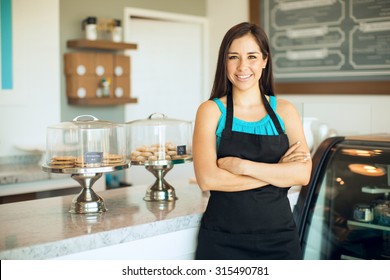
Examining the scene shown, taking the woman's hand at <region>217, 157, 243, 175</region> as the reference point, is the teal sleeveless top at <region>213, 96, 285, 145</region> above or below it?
above

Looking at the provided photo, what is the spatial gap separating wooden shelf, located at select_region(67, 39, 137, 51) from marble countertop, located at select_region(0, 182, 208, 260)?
2.30m

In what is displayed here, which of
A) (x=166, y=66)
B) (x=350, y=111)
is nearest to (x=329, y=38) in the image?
(x=350, y=111)

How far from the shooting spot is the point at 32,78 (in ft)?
13.6

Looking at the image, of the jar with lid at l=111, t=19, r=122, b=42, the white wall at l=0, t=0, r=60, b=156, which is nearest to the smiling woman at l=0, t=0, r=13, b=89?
the white wall at l=0, t=0, r=60, b=156

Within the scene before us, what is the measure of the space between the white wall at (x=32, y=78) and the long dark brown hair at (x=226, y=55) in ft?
8.11

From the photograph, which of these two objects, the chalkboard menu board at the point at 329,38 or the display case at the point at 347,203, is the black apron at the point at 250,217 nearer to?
the display case at the point at 347,203

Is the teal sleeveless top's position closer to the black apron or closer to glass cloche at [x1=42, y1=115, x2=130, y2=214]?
the black apron

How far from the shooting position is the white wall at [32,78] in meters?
4.04

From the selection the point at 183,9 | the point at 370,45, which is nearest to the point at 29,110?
the point at 183,9

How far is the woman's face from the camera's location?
1.89 metres

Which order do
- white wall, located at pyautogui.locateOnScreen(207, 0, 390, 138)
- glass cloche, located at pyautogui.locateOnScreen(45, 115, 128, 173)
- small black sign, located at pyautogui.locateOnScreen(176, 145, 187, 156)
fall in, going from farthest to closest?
1. white wall, located at pyautogui.locateOnScreen(207, 0, 390, 138)
2. small black sign, located at pyautogui.locateOnScreen(176, 145, 187, 156)
3. glass cloche, located at pyautogui.locateOnScreen(45, 115, 128, 173)

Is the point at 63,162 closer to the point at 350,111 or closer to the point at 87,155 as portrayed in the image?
the point at 87,155

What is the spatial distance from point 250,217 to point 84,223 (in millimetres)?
554

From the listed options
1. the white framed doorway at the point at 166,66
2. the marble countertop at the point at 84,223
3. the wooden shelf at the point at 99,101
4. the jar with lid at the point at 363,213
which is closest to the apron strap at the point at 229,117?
the marble countertop at the point at 84,223
